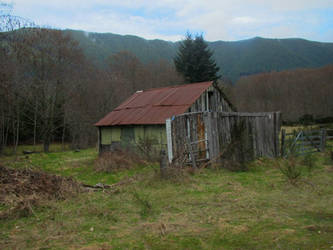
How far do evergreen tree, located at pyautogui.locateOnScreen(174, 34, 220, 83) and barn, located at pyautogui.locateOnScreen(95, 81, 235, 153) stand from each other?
20.4 meters

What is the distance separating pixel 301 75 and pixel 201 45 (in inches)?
1195

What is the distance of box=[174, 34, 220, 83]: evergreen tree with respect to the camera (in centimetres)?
3719

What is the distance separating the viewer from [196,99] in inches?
550

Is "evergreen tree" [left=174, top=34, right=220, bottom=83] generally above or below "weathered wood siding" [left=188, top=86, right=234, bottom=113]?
above

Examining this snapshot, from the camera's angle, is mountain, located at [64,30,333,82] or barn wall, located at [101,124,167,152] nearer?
barn wall, located at [101,124,167,152]

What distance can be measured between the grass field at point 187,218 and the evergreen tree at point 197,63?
29751 mm

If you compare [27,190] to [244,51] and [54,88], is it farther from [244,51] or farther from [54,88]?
[244,51]

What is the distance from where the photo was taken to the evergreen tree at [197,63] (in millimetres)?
37188

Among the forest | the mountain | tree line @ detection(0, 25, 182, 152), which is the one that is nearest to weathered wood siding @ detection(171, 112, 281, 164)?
the forest

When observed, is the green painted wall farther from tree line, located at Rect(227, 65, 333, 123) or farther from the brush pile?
tree line, located at Rect(227, 65, 333, 123)

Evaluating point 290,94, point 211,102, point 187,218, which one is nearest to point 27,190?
point 187,218

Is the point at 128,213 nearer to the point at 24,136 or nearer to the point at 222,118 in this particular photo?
the point at 222,118

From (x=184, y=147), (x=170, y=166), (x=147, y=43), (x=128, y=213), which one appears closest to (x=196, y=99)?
(x=184, y=147)

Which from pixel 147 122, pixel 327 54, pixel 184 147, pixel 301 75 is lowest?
pixel 184 147
